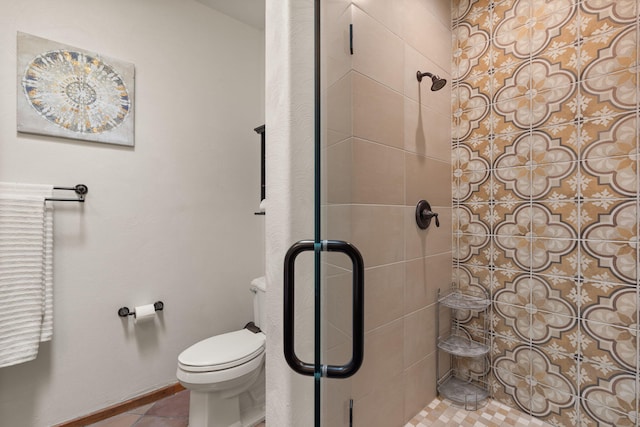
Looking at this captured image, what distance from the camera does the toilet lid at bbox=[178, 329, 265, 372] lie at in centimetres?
123

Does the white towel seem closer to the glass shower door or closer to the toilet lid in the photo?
the toilet lid

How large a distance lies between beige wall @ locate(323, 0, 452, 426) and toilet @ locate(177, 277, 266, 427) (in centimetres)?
69

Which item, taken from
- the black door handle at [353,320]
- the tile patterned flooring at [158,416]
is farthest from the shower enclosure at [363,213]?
the tile patterned flooring at [158,416]

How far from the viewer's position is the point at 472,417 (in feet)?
3.64

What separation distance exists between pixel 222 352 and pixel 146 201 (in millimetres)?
955

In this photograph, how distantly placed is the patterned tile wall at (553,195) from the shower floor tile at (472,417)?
0.17 feet

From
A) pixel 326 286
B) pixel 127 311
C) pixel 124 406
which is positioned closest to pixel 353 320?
pixel 326 286

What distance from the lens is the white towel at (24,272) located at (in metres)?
1.17

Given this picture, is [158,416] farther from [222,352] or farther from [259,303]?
[259,303]

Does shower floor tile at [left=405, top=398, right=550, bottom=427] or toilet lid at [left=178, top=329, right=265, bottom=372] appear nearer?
shower floor tile at [left=405, top=398, right=550, bottom=427]

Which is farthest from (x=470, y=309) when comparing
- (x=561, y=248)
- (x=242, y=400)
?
(x=242, y=400)

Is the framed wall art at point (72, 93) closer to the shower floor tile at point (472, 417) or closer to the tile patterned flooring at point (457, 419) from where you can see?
the tile patterned flooring at point (457, 419)

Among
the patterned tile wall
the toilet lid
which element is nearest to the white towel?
the toilet lid

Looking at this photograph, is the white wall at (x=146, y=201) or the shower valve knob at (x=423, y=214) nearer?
the shower valve knob at (x=423, y=214)
